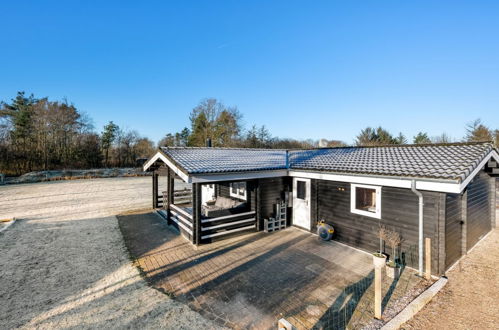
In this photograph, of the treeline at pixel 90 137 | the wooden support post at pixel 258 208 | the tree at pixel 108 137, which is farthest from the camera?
the tree at pixel 108 137

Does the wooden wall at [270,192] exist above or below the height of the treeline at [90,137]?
below

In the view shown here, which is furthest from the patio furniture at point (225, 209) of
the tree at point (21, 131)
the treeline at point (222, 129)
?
the tree at point (21, 131)

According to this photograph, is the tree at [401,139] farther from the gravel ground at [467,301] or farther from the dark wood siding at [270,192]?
the dark wood siding at [270,192]

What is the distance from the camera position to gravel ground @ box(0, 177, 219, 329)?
3666 millimetres

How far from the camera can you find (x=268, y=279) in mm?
4828

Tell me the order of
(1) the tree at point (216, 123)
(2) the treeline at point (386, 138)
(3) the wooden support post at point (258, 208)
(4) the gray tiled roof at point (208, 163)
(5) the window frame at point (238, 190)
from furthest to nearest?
(2) the treeline at point (386, 138) → (1) the tree at point (216, 123) → (5) the window frame at point (238, 190) → (3) the wooden support post at point (258, 208) → (4) the gray tiled roof at point (208, 163)

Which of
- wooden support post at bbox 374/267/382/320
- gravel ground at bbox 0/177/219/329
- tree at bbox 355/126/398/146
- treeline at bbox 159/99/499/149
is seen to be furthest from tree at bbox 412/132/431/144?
gravel ground at bbox 0/177/219/329

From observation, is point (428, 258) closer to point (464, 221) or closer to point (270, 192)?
point (464, 221)

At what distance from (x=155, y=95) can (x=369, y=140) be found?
34.8 metres

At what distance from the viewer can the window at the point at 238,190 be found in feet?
30.6

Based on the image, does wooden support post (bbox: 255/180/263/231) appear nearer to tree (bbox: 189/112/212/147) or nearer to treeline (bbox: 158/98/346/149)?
treeline (bbox: 158/98/346/149)

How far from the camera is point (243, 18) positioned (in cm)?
1630

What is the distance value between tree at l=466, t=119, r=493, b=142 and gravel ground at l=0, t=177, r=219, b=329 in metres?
35.3

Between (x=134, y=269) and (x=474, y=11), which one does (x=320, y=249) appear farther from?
(x=474, y=11)
